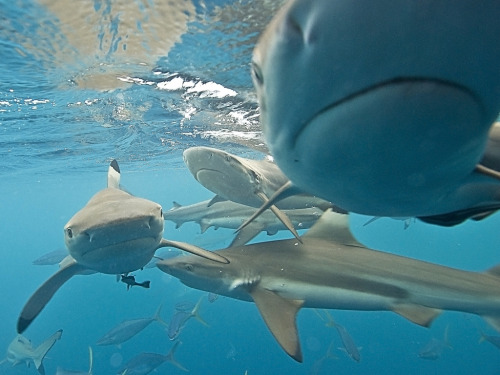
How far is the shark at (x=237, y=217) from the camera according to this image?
9.39 meters

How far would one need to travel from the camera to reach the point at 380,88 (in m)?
1.26

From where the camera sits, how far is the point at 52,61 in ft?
28.2

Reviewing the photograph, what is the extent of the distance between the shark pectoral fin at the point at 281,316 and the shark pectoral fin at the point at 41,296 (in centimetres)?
251

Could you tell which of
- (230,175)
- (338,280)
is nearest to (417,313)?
(338,280)

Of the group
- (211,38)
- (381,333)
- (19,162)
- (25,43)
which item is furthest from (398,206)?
(381,333)

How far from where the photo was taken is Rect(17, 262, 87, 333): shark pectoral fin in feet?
16.7

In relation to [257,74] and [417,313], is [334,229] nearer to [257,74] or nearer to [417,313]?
[417,313]

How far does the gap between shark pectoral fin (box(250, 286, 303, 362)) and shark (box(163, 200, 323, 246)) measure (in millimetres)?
3164

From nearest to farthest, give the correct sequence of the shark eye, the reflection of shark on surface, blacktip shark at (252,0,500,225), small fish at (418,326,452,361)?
blacktip shark at (252,0,500,225), the shark eye, the reflection of shark on surface, small fish at (418,326,452,361)

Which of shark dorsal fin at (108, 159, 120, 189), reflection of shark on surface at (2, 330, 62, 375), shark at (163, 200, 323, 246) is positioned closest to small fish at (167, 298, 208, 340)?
shark at (163, 200, 323, 246)

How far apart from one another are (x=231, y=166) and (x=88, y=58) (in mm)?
4759

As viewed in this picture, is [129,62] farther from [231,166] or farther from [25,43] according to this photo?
[231,166]

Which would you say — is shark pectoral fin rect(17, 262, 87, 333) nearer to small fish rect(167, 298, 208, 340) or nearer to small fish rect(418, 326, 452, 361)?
small fish rect(167, 298, 208, 340)

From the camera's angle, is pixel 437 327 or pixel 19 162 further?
pixel 437 327
